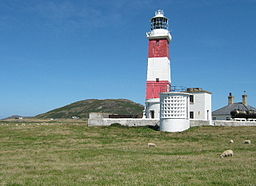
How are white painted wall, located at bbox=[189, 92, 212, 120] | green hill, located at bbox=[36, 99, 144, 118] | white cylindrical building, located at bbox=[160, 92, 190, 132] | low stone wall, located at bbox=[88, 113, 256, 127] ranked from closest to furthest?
white cylindrical building, located at bbox=[160, 92, 190, 132]
low stone wall, located at bbox=[88, 113, 256, 127]
white painted wall, located at bbox=[189, 92, 212, 120]
green hill, located at bbox=[36, 99, 144, 118]

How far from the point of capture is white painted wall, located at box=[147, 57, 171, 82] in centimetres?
4147

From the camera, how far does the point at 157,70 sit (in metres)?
41.7

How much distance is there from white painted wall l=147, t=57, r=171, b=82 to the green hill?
272ft

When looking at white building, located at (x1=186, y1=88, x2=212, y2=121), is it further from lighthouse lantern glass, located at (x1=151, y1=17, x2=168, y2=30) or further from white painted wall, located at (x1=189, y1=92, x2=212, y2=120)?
lighthouse lantern glass, located at (x1=151, y1=17, x2=168, y2=30)

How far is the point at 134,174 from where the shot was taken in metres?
12.5

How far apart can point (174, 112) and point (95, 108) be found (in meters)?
Answer: 102

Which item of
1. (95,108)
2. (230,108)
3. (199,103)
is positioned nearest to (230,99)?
(230,108)

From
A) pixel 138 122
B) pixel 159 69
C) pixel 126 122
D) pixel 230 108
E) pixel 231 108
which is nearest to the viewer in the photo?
pixel 138 122

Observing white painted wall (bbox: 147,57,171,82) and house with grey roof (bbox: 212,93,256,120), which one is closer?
white painted wall (bbox: 147,57,171,82)

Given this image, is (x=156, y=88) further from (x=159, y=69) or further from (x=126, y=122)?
(x=126, y=122)

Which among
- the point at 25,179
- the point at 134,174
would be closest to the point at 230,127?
the point at 134,174

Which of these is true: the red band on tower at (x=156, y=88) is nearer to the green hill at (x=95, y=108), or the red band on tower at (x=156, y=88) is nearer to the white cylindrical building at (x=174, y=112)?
the white cylindrical building at (x=174, y=112)

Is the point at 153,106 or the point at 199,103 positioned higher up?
the point at 199,103

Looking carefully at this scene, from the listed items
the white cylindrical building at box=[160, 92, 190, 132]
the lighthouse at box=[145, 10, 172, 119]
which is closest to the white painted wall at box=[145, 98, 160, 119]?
the lighthouse at box=[145, 10, 172, 119]
